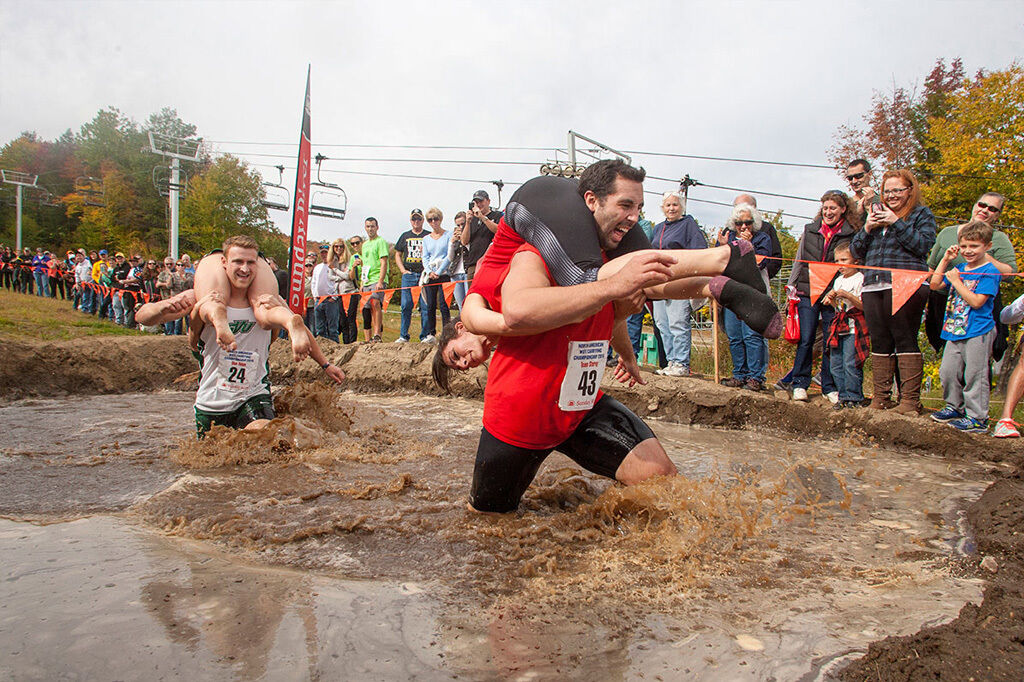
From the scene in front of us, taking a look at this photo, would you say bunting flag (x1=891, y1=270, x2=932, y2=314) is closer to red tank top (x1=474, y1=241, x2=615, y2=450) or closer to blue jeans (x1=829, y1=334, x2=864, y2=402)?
blue jeans (x1=829, y1=334, x2=864, y2=402)

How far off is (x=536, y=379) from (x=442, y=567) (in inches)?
37.0

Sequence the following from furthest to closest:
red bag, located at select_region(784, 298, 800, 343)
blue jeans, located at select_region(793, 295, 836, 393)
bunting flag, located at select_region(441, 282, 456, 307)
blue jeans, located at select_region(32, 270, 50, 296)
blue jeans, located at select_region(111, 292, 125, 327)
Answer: blue jeans, located at select_region(32, 270, 50, 296), blue jeans, located at select_region(111, 292, 125, 327), bunting flag, located at select_region(441, 282, 456, 307), red bag, located at select_region(784, 298, 800, 343), blue jeans, located at select_region(793, 295, 836, 393)

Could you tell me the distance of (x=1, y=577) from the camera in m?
2.64

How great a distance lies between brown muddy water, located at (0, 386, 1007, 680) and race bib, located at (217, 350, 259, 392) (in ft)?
1.25

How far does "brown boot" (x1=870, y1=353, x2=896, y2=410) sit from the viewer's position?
19.3 feet

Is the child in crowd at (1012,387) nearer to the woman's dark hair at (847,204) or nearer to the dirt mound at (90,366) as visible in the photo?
the woman's dark hair at (847,204)

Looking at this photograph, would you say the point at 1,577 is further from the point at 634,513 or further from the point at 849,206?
the point at 849,206

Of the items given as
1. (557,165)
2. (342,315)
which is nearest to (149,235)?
(557,165)

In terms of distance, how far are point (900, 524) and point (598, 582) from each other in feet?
6.53

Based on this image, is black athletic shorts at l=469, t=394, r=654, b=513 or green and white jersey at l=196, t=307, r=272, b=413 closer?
black athletic shorts at l=469, t=394, r=654, b=513

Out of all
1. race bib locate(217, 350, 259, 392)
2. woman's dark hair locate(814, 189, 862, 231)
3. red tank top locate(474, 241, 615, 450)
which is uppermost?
woman's dark hair locate(814, 189, 862, 231)

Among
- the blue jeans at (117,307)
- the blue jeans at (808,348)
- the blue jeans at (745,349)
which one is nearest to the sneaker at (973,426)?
the blue jeans at (808,348)

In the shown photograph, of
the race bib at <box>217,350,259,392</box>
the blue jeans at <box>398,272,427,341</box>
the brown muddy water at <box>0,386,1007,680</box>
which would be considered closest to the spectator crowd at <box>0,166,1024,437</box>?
the brown muddy water at <box>0,386,1007,680</box>

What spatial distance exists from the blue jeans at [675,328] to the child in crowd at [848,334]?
150cm
